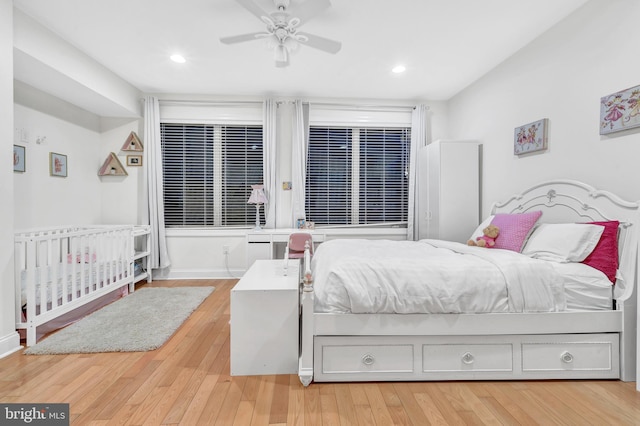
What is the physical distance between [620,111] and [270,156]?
358 centimetres

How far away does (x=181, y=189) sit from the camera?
4.48m

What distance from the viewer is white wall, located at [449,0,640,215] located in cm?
213

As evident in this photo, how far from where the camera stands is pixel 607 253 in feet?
6.51

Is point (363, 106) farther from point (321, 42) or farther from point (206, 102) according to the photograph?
point (206, 102)

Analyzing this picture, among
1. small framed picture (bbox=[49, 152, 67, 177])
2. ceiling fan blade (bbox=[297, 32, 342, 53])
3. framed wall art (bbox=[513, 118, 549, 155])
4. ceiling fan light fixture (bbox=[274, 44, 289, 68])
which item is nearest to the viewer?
ceiling fan blade (bbox=[297, 32, 342, 53])

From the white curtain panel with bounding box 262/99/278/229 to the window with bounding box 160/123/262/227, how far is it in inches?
7.7

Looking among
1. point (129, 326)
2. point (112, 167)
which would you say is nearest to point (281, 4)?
point (129, 326)

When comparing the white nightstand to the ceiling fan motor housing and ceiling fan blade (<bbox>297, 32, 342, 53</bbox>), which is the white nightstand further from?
the ceiling fan motor housing

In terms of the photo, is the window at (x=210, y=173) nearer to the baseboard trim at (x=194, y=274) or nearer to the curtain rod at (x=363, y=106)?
the baseboard trim at (x=194, y=274)

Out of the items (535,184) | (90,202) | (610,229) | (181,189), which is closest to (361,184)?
(535,184)

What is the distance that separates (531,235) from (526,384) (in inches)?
47.5

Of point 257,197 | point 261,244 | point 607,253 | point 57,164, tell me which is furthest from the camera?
point 257,197

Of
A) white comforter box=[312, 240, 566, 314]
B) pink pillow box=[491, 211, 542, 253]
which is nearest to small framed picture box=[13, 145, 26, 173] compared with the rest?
white comforter box=[312, 240, 566, 314]

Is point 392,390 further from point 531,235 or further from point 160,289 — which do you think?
point 160,289
